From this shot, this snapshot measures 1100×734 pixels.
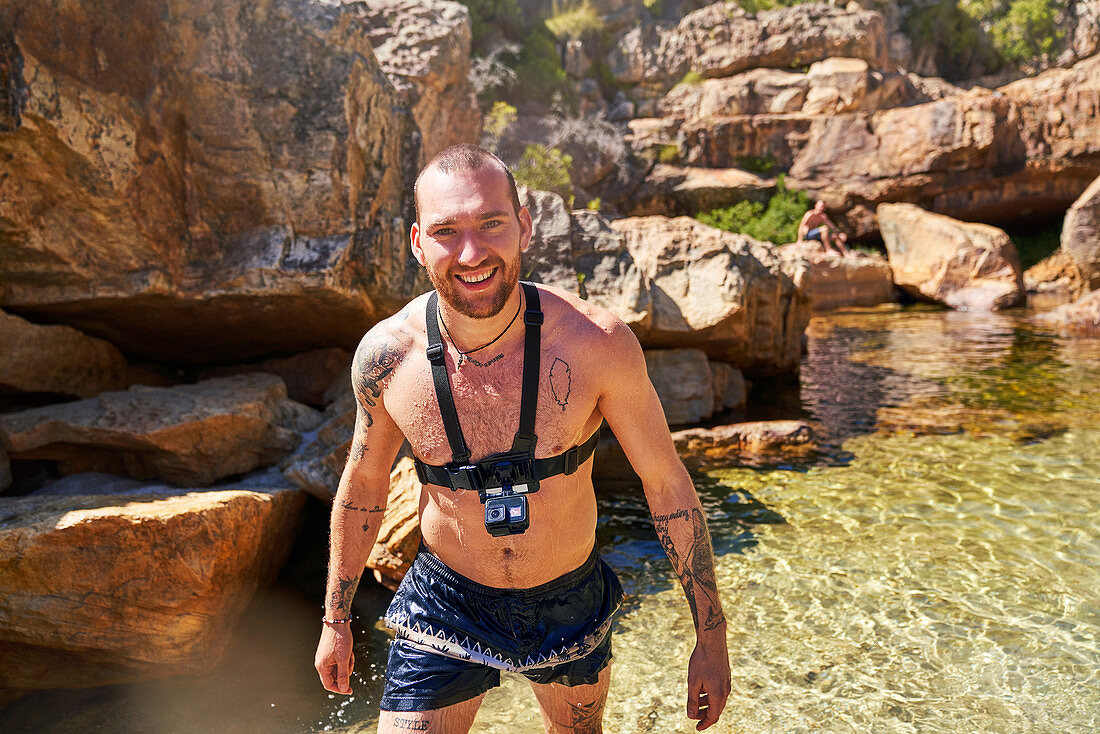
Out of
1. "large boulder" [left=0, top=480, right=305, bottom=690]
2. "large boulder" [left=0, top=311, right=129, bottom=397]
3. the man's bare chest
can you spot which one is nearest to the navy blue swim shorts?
the man's bare chest

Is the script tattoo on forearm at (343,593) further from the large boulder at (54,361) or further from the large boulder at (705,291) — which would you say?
the large boulder at (705,291)

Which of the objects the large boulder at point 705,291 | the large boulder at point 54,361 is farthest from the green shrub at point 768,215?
the large boulder at point 54,361

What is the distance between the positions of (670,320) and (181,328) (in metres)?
3.85

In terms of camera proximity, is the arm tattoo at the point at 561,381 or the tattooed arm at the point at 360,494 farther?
the tattooed arm at the point at 360,494

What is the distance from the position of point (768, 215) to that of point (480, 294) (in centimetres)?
1894

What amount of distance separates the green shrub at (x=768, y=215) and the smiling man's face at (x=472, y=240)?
18.2 meters

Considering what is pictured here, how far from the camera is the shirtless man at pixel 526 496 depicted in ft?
6.40

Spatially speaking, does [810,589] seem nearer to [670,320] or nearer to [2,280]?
[670,320]

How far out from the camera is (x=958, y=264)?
15102 mm

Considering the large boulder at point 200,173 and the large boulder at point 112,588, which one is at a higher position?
the large boulder at point 200,173

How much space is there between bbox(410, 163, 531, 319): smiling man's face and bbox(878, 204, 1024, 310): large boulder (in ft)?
50.5

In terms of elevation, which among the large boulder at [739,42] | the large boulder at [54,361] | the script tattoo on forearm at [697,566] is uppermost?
the large boulder at [739,42]

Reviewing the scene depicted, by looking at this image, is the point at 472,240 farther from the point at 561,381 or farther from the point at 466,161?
the point at 561,381

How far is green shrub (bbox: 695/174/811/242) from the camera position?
19.2 meters
